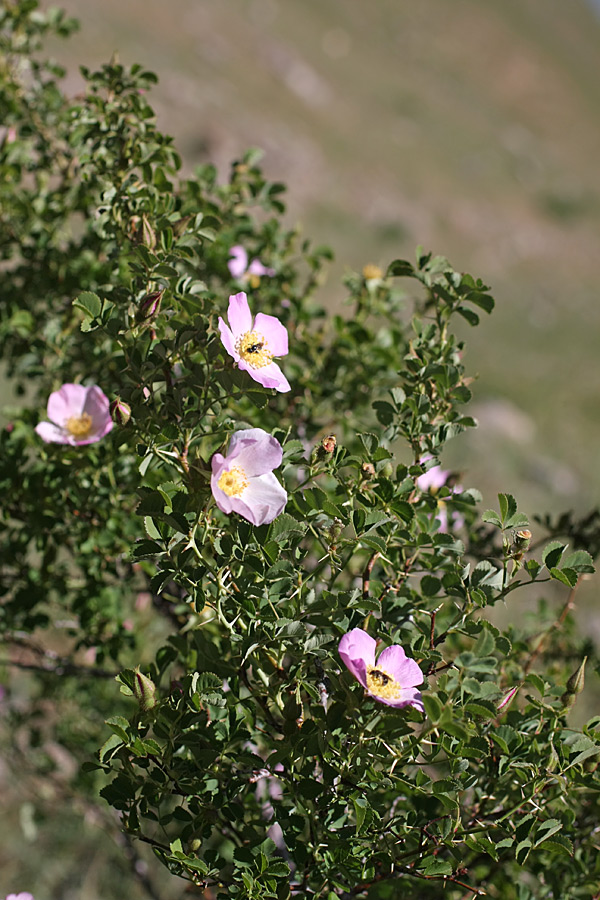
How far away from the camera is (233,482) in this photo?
91 centimetres

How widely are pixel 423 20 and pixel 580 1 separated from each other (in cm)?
1353

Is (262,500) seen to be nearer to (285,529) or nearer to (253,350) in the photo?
(285,529)

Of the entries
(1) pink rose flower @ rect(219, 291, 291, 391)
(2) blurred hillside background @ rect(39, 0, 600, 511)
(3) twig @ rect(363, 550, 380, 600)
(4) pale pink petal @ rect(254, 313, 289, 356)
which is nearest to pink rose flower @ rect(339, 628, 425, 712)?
(3) twig @ rect(363, 550, 380, 600)

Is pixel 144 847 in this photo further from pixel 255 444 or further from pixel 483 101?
pixel 483 101

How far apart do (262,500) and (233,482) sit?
0.04 metres

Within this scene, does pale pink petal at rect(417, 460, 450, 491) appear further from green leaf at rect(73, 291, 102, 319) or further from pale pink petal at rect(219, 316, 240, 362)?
green leaf at rect(73, 291, 102, 319)

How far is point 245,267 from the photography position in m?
1.74

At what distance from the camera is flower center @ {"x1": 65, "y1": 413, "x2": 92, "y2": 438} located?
4.46 feet

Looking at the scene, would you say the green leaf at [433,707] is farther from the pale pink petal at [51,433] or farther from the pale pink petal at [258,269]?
the pale pink petal at [258,269]

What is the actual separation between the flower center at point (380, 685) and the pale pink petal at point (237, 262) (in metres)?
1.05

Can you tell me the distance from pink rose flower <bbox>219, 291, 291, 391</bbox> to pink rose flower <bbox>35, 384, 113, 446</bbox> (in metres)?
0.34

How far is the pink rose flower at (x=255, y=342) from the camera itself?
982mm

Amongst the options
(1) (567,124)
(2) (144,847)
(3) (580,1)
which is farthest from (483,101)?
(2) (144,847)

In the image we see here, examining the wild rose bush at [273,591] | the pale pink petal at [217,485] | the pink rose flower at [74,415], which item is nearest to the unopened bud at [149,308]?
the wild rose bush at [273,591]
